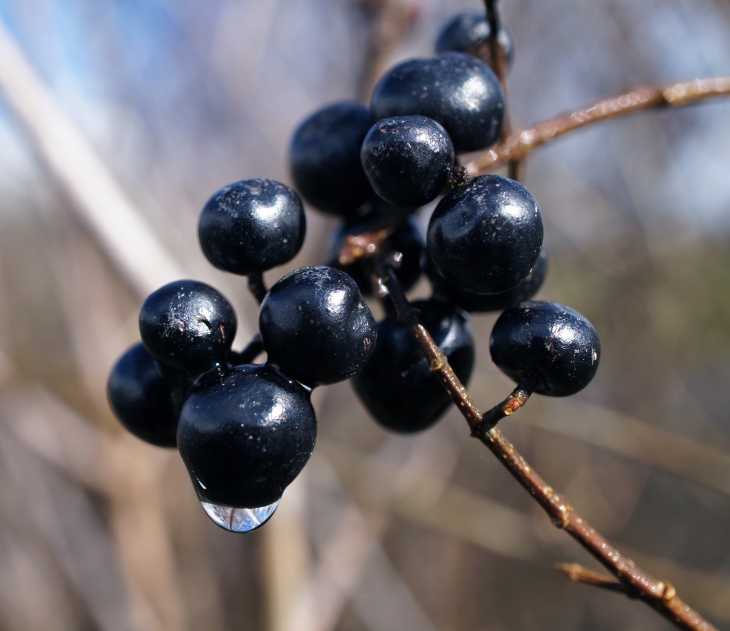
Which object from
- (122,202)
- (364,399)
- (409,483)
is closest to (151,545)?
(409,483)

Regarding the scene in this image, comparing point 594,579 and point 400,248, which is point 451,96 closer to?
point 400,248

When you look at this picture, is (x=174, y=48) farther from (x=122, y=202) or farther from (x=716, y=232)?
(x=716, y=232)

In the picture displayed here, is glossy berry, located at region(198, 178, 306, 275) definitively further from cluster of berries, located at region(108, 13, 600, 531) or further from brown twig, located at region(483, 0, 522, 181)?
brown twig, located at region(483, 0, 522, 181)

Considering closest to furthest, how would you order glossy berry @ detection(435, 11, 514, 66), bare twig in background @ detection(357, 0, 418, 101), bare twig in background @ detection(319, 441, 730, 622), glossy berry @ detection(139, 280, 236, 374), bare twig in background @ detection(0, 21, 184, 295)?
glossy berry @ detection(139, 280, 236, 374) < glossy berry @ detection(435, 11, 514, 66) < bare twig in background @ detection(0, 21, 184, 295) < bare twig in background @ detection(357, 0, 418, 101) < bare twig in background @ detection(319, 441, 730, 622)

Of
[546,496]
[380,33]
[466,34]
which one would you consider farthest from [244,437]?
[380,33]

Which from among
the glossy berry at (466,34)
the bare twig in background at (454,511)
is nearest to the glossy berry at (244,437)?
the glossy berry at (466,34)

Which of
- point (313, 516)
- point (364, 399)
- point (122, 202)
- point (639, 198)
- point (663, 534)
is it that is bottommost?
point (663, 534)

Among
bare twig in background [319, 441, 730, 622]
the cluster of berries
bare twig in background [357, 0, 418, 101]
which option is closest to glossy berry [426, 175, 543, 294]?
the cluster of berries
